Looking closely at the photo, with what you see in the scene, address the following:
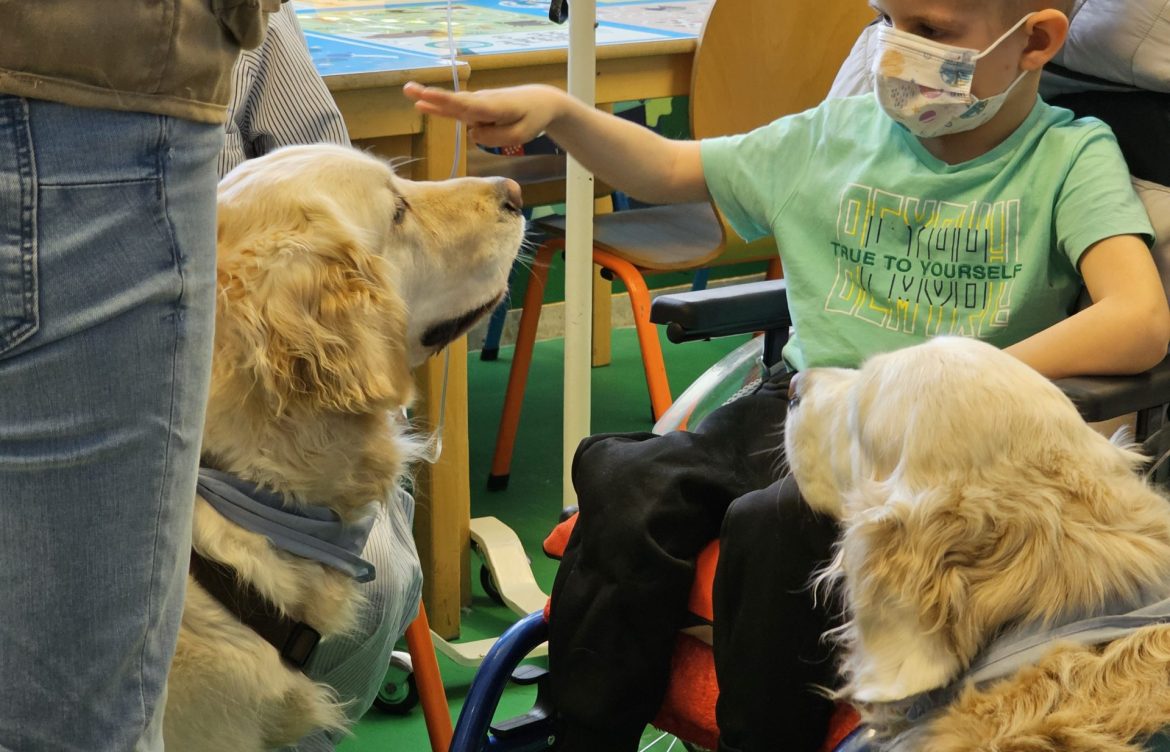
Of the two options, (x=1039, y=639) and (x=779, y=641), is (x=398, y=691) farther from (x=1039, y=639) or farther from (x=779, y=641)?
(x=1039, y=639)

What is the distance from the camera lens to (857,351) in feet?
5.09

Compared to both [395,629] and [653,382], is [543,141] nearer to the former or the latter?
[653,382]

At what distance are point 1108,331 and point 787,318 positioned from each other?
42cm

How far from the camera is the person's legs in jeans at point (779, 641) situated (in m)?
1.23

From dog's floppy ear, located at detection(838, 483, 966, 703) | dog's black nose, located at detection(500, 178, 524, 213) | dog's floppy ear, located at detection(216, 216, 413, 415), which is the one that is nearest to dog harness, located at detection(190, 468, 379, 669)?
dog's floppy ear, located at detection(216, 216, 413, 415)

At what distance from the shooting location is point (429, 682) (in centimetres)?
192

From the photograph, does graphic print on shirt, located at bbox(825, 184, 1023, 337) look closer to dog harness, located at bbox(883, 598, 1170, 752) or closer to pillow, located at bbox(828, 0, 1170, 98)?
pillow, located at bbox(828, 0, 1170, 98)

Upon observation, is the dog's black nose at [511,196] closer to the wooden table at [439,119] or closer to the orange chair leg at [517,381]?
the wooden table at [439,119]

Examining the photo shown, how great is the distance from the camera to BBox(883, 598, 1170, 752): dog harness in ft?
3.30

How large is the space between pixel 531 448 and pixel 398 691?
1150 mm

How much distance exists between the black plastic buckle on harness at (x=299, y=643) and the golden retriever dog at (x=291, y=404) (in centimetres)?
1

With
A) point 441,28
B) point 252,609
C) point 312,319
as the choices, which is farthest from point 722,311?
point 441,28

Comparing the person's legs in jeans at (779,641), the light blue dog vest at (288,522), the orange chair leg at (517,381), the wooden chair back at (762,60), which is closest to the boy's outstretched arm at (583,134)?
the light blue dog vest at (288,522)

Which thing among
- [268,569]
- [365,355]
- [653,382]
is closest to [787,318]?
[365,355]
